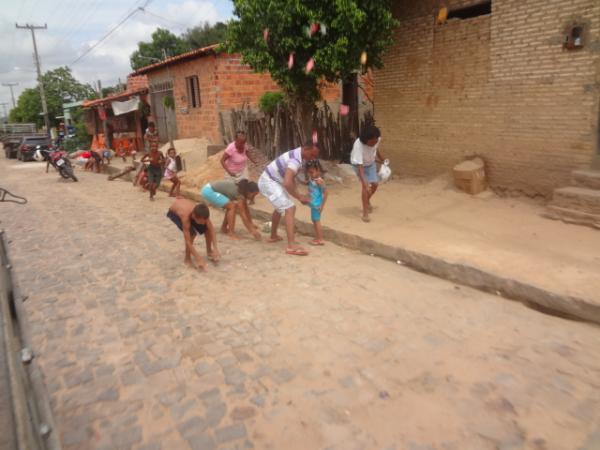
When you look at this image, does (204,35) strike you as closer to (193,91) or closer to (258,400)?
(193,91)

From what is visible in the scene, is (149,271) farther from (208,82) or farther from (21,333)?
(208,82)

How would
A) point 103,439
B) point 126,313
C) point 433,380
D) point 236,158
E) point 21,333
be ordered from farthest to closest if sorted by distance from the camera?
point 236,158 → point 126,313 → point 433,380 → point 103,439 → point 21,333

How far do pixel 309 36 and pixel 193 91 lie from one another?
28.7ft

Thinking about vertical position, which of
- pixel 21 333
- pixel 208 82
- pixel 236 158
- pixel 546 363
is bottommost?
pixel 546 363

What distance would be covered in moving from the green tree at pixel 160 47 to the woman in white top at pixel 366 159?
4188 centimetres

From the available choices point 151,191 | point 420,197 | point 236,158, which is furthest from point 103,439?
point 151,191

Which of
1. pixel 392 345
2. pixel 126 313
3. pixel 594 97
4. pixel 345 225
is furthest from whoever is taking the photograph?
pixel 345 225

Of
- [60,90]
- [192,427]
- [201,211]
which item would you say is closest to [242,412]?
[192,427]

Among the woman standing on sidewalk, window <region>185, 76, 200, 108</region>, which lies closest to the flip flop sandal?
the woman standing on sidewalk

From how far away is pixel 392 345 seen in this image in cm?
368

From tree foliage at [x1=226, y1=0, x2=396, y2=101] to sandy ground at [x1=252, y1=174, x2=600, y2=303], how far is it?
240 centimetres

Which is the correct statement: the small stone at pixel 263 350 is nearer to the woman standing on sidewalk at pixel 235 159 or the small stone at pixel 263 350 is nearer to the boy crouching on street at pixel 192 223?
the boy crouching on street at pixel 192 223

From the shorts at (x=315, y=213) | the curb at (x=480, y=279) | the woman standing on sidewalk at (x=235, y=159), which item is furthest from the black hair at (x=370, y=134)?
the woman standing on sidewalk at (x=235, y=159)

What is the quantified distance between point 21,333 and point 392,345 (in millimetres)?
2528
